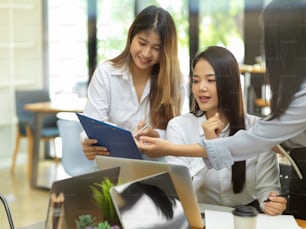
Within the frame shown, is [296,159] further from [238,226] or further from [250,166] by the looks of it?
[238,226]

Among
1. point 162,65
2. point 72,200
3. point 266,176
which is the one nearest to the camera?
point 72,200

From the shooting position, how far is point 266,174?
5.15 ft

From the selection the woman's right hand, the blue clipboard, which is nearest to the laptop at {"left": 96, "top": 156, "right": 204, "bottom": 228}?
the blue clipboard

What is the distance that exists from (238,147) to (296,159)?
177mm

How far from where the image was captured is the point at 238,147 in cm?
140

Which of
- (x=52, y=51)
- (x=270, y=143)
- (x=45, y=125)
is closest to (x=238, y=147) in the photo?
(x=270, y=143)

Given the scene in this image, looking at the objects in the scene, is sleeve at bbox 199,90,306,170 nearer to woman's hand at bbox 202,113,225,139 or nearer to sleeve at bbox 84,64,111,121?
woman's hand at bbox 202,113,225,139

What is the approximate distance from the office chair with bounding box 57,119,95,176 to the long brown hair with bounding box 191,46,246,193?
382mm

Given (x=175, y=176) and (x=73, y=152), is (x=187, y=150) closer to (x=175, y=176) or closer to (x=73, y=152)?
(x=175, y=176)

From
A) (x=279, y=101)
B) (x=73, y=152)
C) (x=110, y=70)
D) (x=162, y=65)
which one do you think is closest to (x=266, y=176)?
(x=279, y=101)

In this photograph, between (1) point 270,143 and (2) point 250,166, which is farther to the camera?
(2) point 250,166

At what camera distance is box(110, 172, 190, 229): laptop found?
43.5 inches

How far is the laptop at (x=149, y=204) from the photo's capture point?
1104 mm

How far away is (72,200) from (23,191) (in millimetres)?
1408
